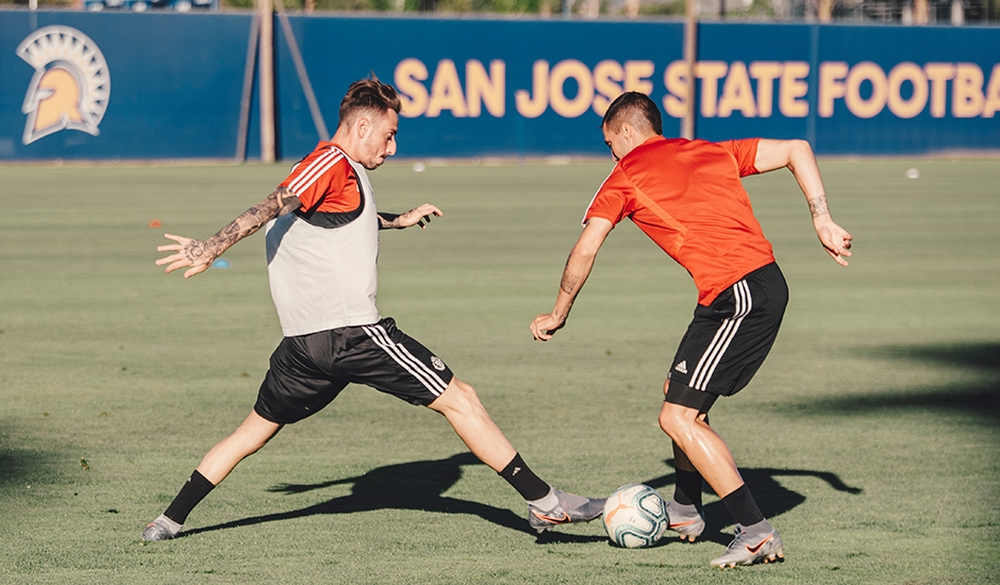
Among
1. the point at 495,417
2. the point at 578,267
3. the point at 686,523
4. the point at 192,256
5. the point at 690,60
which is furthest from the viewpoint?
the point at 690,60

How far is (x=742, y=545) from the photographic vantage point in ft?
16.5

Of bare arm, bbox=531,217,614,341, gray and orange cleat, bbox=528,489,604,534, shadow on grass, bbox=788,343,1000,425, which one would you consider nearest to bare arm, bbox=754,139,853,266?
bare arm, bbox=531,217,614,341

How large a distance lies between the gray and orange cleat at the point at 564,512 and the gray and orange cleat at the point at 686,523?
13.6 inches

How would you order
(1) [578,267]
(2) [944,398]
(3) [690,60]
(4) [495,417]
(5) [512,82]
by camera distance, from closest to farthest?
(1) [578,267], (4) [495,417], (2) [944,398], (5) [512,82], (3) [690,60]

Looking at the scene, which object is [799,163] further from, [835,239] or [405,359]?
[405,359]

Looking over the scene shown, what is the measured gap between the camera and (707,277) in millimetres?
5125

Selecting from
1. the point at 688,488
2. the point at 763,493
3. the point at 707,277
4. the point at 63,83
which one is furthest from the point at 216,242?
the point at 63,83

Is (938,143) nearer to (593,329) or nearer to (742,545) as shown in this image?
(593,329)

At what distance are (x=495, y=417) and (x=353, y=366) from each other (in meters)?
2.64

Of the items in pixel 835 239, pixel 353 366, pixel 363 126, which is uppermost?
pixel 363 126

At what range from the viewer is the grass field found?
5.23 m

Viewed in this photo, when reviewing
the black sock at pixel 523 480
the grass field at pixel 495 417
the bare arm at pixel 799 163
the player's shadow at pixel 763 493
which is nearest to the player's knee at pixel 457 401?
the black sock at pixel 523 480

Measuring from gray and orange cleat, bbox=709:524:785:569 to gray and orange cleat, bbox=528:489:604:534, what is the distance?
56cm

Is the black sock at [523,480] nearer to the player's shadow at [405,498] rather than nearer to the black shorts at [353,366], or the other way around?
the player's shadow at [405,498]
